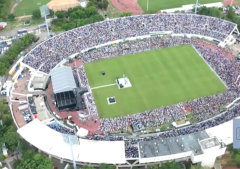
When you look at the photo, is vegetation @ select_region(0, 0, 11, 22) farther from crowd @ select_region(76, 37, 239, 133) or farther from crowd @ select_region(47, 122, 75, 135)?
→ crowd @ select_region(47, 122, 75, 135)

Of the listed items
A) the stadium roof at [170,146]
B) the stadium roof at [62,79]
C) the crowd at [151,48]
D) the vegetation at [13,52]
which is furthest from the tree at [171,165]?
the vegetation at [13,52]

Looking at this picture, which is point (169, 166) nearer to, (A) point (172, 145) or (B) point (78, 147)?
(A) point (172, 145)

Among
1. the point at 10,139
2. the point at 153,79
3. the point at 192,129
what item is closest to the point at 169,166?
the point at 192,129

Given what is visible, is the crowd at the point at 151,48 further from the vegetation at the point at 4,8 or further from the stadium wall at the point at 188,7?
the vegetation at the point at 4,8

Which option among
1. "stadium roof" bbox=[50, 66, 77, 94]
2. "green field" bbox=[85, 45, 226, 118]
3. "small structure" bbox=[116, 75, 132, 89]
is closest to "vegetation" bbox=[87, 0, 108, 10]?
"green field" bbox=[85, 45, 226, 118]

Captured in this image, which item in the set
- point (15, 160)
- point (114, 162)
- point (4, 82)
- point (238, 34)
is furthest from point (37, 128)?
point (238, 34)
